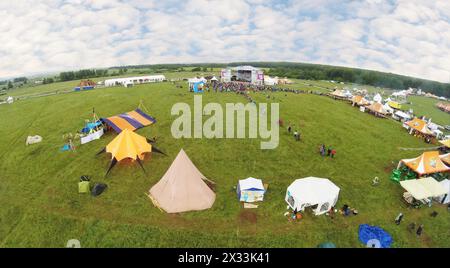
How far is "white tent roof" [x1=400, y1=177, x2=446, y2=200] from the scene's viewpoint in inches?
557

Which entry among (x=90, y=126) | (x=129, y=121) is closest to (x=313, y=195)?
(x=129, y=121)

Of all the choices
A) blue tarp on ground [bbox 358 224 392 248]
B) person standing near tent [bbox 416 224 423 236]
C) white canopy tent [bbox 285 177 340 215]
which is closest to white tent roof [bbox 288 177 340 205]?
white canopy tent [bbox 285 177 340 215]

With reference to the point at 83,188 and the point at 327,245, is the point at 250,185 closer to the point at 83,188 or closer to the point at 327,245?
the point at 327,245

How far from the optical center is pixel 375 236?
11.6 m

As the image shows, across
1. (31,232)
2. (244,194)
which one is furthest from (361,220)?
(31,232)

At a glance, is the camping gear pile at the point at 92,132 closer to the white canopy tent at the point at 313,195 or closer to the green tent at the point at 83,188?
the green tent at the point at 83,188

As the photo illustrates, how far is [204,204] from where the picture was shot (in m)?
13.5

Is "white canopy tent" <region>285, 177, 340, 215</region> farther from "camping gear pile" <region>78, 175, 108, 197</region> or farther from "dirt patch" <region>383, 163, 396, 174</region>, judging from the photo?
"camping gear pile" <region>78, 175, 108, 197</region>

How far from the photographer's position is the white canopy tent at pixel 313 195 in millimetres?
13039

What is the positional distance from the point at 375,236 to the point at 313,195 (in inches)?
140

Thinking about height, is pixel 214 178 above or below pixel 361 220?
above
